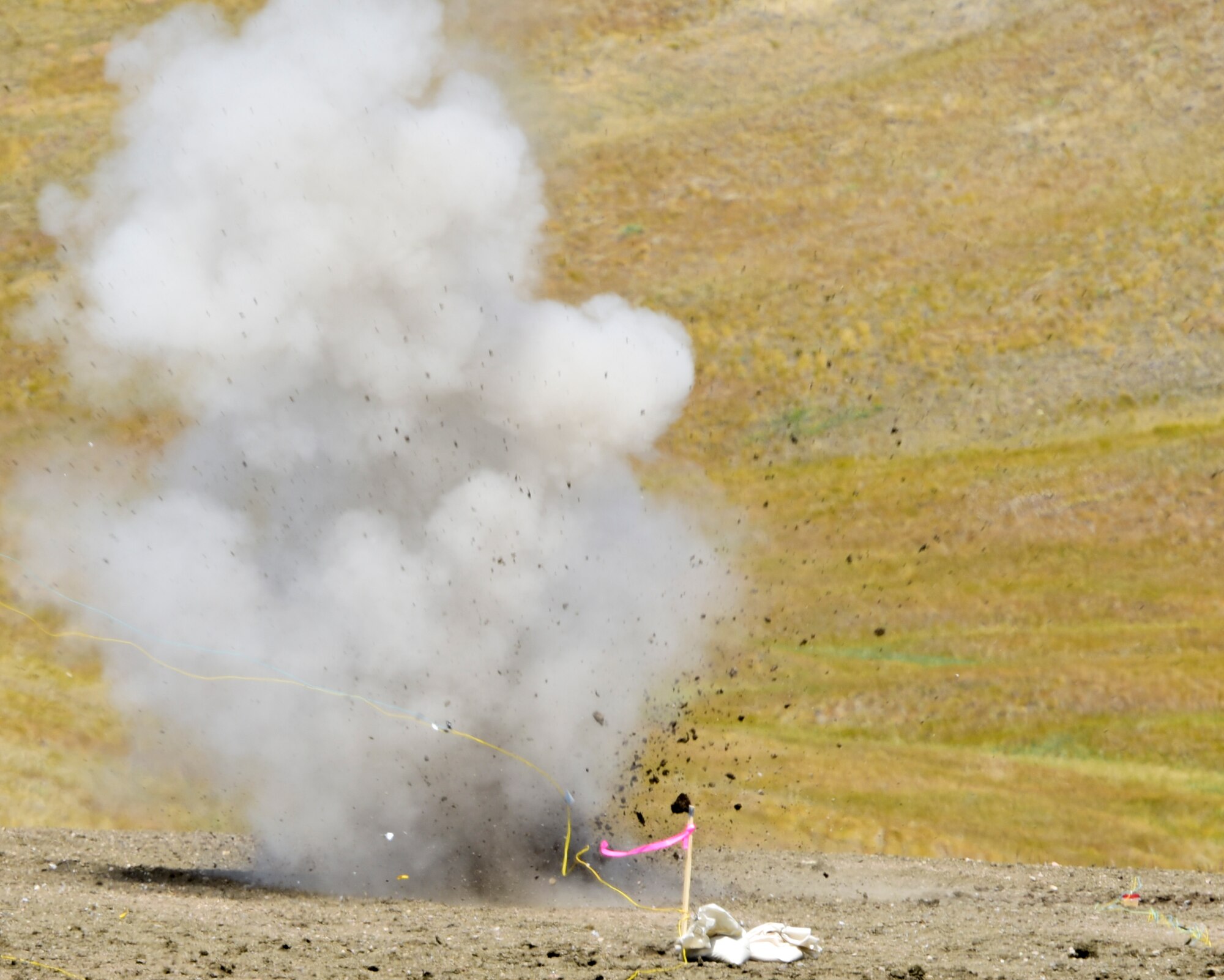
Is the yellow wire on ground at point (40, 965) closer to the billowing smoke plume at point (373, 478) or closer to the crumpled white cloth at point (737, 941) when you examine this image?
the billowing smoke plume at point (373, 478)

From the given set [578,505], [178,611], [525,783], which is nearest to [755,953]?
[525,783]

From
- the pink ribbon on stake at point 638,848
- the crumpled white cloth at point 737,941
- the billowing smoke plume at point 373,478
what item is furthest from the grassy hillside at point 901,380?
the crumpled white cloth at point 737,941

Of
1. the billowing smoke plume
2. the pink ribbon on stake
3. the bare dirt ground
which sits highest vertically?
the billowing smoke plume

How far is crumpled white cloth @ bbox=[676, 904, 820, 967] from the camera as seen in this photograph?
10.8 m

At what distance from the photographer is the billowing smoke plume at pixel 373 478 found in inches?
585

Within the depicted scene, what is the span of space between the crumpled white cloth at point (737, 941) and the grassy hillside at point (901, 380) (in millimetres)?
4436

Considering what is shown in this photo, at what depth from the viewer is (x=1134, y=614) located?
18281 mm

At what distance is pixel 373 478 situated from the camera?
17516 mm

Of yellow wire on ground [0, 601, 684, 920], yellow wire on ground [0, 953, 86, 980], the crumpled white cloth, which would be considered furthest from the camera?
yellow wire on ground [0, 601, 684, 920]

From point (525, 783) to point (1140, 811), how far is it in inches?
361

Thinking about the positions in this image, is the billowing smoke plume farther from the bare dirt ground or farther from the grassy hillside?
the grassy hillside

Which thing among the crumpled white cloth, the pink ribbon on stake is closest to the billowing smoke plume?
the pink ribbon on stake

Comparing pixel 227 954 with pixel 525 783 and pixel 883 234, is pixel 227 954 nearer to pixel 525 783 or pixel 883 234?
pixel 525 783

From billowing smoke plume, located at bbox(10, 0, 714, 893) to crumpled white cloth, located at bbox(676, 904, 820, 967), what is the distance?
13.1 ft
